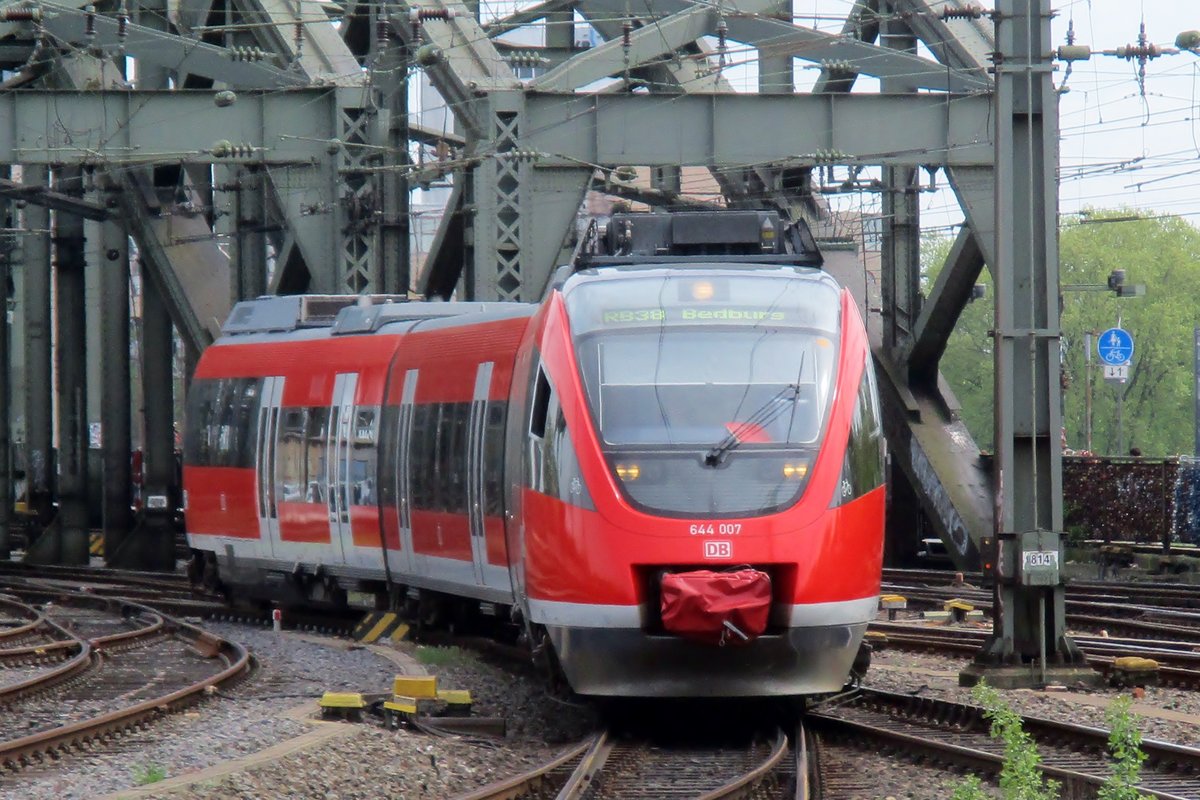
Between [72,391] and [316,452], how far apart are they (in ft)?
59.6

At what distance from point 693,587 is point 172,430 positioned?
83.2 feet

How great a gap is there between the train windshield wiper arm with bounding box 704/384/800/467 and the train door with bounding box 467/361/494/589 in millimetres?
3663

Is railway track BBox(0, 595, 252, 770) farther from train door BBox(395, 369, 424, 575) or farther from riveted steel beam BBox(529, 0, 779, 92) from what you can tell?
riveted steel beam BBox(529, 0, 779, 92)

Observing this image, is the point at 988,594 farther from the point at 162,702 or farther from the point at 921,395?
the point at 162,702

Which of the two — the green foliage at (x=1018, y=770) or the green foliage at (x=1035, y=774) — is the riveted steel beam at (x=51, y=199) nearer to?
the green foliage at (x=1018, y=770)

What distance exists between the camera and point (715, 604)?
10.6 m

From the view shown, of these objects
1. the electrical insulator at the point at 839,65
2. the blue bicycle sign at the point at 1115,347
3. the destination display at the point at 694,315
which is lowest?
the destination display at the point at 694,315

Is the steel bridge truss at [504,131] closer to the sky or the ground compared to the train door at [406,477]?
closer to the sky

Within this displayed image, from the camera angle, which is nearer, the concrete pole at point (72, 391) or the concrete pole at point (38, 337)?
the concrete pole at point (72, 391)

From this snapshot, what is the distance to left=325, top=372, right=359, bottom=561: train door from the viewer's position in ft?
62.1

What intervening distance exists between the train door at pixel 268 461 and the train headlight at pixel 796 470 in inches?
412

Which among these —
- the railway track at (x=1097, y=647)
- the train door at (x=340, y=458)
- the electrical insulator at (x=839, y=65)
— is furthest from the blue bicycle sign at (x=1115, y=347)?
the train door at (x=340, y=458)

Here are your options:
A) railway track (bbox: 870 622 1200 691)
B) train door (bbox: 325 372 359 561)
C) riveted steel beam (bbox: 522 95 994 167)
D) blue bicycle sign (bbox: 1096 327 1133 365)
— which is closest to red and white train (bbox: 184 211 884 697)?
railway track (bbox: 870 622 1200 691)

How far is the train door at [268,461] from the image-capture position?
20.8m
